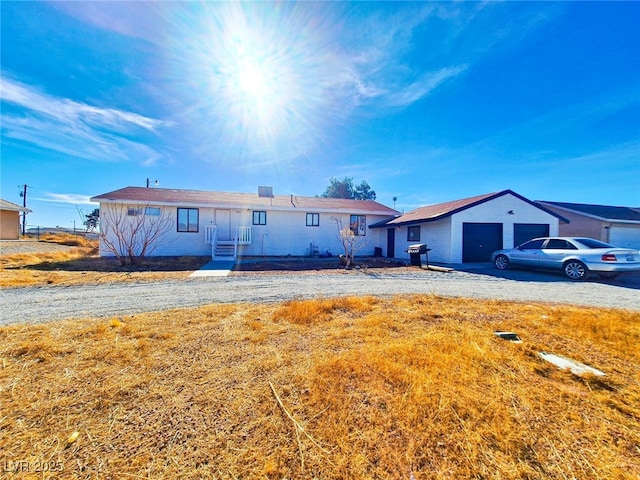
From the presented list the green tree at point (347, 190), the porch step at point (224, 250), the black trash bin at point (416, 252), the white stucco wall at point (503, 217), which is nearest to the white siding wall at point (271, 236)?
the porch step at point (224, 250)

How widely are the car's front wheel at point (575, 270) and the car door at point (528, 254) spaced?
0.85m

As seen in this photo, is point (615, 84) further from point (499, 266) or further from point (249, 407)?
point (249, 407)

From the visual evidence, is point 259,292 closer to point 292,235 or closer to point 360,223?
point 292,235

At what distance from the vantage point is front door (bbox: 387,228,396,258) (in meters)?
16.1

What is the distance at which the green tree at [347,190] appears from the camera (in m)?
35.5

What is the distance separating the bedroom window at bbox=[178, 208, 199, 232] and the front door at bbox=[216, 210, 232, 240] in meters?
1.20

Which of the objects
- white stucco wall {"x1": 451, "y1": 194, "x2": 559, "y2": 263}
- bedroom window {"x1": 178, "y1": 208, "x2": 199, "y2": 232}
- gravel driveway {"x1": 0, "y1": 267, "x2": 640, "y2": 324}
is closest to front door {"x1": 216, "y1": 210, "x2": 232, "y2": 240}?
bedroom window {"x1": 178, "y1": 208, "x2": 199, "y2": 232}

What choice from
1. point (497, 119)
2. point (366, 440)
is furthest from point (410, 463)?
point (497, 119)

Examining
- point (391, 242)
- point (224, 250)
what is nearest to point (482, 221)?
point (391, 242)

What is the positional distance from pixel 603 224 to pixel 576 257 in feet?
36.8

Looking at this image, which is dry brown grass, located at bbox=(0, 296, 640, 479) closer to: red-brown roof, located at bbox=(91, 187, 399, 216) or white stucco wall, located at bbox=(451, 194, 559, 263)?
white stucco wall, located at bbox=(451, 194, 559, 263)

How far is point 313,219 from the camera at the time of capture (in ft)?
52.5

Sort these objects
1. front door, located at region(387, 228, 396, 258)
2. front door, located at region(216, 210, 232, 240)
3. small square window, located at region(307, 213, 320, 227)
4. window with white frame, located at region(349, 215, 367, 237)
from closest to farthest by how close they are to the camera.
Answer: front door, located at region(216, 210, 232, 240) → small square window, located at region(307, 213, 320, 227) → front door, located at region(387, 228, 396, 258) → window with white frame, located at region(349, 215, 367, 237)

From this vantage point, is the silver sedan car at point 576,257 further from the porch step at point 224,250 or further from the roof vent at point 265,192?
the roof vent at point 265,192
